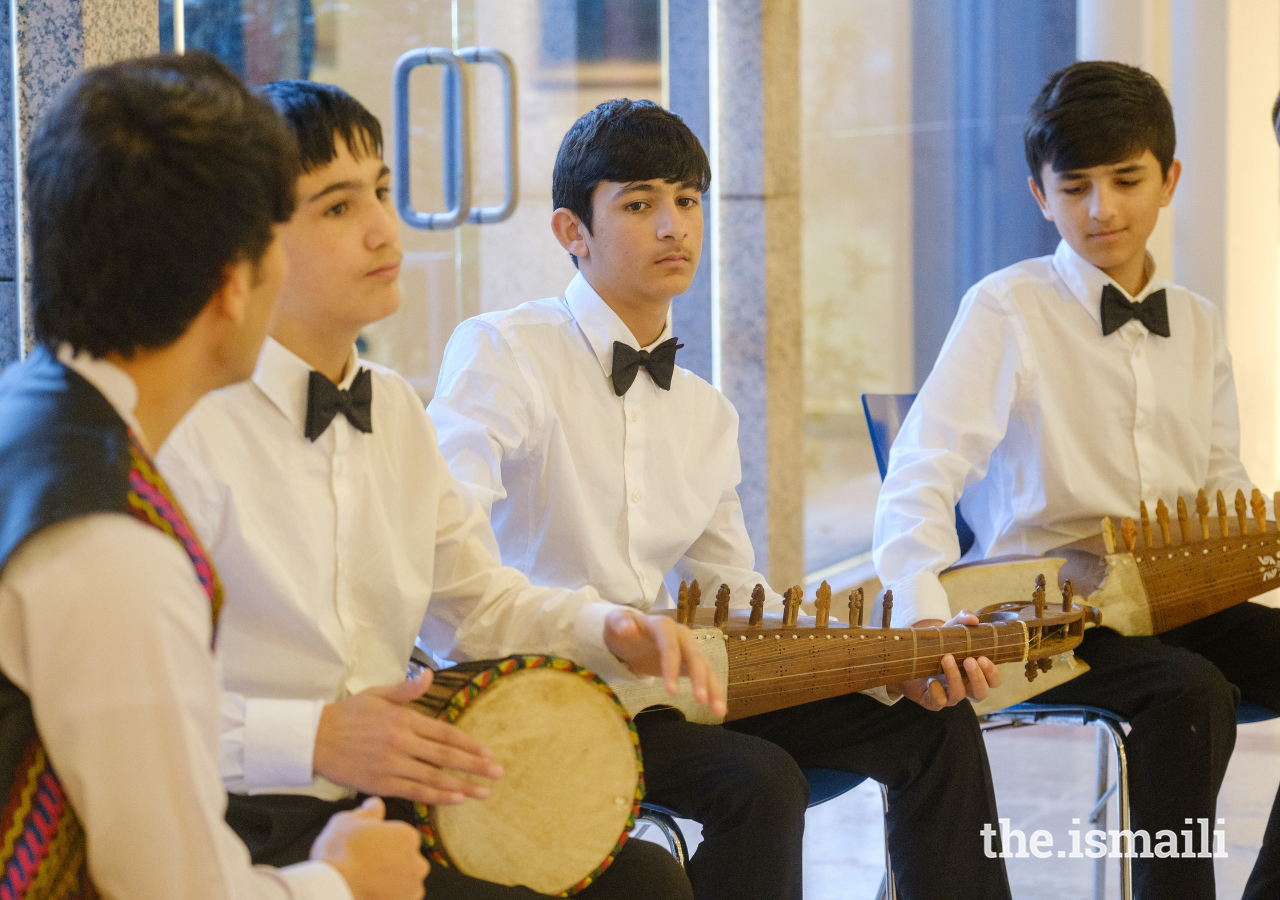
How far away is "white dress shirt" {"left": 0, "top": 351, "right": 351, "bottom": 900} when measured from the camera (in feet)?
2.81

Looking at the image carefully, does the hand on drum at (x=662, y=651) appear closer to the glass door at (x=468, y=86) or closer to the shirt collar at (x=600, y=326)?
the shirt collar at (x=600, y=326)

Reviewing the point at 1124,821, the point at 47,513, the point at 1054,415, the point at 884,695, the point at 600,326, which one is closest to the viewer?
the point at 47,513

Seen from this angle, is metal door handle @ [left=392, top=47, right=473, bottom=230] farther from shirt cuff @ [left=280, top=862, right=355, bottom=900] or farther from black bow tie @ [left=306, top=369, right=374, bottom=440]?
shirt cuff @ [left=280, top=862, right=355, bottom=900]

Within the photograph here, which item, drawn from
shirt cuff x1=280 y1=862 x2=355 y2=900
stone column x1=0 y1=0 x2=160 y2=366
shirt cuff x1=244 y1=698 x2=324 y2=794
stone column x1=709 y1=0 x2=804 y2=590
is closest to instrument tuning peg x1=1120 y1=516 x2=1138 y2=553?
shirt cuff x1=244 y1=698 x2=324 y2=794

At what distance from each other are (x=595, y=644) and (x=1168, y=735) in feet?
3.47

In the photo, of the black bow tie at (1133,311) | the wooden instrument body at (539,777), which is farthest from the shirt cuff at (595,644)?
the black bow tie at (1133,311)

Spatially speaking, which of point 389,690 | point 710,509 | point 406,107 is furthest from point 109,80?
point 406,107

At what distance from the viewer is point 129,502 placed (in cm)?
90

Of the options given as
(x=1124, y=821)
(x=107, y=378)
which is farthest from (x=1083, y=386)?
(x=107, y=378)

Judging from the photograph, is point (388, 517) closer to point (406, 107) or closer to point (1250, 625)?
point (1250, 625)

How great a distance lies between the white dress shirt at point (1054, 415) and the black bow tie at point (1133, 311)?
0.07 ft

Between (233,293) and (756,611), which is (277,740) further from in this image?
(756,611)

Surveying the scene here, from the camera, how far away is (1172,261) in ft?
18.0

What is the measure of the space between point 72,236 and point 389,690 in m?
0.60
